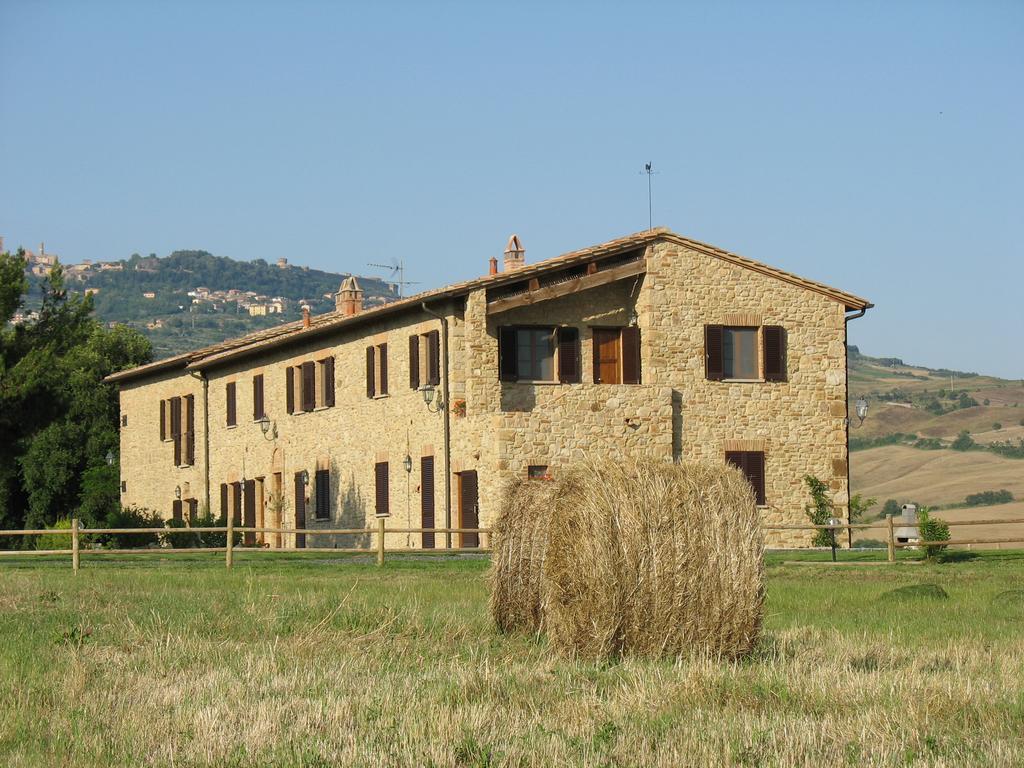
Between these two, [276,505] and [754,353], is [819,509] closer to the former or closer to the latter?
[754,353]

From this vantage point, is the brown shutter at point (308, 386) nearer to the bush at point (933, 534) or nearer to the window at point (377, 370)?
the window at point (377, 370)

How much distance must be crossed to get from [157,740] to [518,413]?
22.1 m

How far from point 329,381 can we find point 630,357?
311 inches

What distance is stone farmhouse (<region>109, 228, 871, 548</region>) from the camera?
31922 millimetres

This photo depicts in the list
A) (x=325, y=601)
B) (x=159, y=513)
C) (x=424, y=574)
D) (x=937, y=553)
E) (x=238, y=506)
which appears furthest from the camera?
(x=159, y=513)

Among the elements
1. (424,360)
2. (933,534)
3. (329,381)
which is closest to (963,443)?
(329,381)

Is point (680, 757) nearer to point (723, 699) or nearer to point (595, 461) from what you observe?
point (723, 699)

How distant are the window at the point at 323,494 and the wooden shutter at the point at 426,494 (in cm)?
448

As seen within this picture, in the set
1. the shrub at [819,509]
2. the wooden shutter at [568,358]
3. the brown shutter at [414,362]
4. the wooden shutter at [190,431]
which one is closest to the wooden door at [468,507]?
the brown shutter at [414,362]

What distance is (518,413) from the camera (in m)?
31.3

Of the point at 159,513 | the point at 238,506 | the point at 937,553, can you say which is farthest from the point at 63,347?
the point at 937,553

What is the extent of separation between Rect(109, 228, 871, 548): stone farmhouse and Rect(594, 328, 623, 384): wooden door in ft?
0.10

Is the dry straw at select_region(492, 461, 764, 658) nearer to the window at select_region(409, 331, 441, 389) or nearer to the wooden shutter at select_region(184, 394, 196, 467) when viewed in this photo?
the window at select_region(409, 331, 441, 389)

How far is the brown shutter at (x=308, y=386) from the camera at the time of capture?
38250 millimetres
